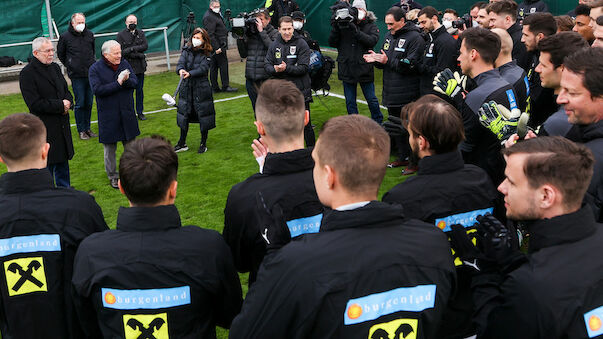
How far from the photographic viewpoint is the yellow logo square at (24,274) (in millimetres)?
3127

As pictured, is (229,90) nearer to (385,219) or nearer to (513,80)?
(513,80)

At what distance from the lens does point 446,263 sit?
2275 millimetres

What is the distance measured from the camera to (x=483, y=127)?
4.87 meters

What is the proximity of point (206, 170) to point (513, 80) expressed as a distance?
4506 millimetres

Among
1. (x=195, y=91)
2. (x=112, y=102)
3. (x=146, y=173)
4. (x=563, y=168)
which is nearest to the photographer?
(x=563, y=168)

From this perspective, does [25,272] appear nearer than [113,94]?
Yes

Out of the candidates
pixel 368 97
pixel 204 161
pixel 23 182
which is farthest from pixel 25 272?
pixel 368 97

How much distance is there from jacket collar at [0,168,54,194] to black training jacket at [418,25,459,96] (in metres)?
5.23

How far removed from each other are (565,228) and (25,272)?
8.59 feet

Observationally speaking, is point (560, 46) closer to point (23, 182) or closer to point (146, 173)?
point (146, 173)

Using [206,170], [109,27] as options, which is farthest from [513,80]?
[109,27]

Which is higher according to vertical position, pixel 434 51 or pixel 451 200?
pixel 451 200

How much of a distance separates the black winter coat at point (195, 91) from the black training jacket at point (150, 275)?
610 cm

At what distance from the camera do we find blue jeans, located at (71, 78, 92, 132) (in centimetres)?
995
